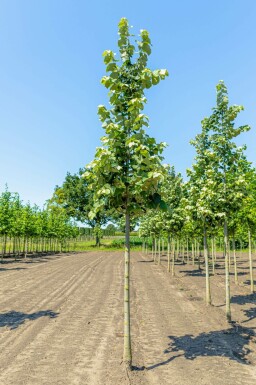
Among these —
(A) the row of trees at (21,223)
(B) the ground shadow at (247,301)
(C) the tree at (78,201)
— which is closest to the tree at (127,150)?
(B) the ground shadow at (247,301)

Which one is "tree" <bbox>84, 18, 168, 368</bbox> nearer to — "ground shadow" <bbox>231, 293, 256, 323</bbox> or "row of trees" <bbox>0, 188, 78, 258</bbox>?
"ground shadow" <bbox>231, 293, 256, 323</bbox>

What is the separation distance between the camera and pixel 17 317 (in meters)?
14.0

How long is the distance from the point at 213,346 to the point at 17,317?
831cm

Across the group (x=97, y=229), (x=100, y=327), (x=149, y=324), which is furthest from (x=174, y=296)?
(x=97, y=229)

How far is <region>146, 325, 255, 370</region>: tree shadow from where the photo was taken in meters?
9.70

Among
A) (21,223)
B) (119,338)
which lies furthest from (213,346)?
(21,223)

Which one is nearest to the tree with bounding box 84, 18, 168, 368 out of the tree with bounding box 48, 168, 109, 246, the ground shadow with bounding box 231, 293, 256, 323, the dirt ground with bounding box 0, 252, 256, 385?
the dirt ground with bounding box 0, 252, 256, 385

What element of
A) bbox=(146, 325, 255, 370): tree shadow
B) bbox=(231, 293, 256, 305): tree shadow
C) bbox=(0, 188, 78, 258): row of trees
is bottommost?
A: bbox=(146, 325, 255, 370): tree shadow

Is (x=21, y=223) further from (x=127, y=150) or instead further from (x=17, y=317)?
(x=127, y=150)

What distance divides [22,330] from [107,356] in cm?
431

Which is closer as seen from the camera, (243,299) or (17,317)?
(17,317)

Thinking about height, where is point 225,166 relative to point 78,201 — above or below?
below

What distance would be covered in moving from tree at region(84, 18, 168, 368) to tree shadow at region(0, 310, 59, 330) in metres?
6.24

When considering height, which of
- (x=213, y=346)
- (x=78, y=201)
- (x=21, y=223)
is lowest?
(x=213, y=346)
